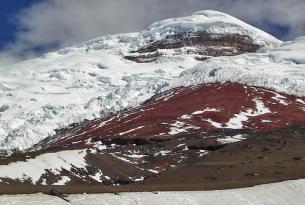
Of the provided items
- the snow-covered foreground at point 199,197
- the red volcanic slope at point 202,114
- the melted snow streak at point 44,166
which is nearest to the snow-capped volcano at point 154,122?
the melted snow streak at point 44,166

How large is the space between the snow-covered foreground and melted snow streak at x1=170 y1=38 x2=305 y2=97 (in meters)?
122

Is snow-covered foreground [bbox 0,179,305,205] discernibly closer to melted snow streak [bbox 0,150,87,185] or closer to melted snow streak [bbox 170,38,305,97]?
melted snow streak [bbox 0,150,87,185]

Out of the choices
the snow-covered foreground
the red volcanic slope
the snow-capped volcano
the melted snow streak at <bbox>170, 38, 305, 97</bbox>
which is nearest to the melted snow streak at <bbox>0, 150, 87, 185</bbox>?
the snow-capped volcano

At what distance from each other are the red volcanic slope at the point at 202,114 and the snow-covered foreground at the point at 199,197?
231ft

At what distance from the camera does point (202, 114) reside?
13100 centimetres

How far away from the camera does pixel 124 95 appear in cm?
18762

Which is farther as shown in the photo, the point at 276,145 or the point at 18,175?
the point at 276,145

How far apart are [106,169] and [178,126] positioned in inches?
2608

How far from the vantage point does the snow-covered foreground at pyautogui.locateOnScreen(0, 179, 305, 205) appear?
1012 inches

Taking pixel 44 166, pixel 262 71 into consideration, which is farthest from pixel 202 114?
pixel 44 166

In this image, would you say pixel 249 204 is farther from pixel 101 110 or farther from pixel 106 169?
pixel 101 110

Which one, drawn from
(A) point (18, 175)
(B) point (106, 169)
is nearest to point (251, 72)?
(B) point (106, 169)

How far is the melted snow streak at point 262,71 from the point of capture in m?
158

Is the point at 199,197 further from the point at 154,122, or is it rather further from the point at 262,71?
the point at 262,71
